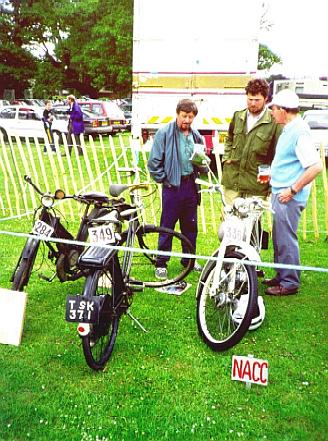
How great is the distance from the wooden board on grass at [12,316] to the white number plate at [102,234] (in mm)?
579

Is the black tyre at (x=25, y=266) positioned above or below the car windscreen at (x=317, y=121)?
below

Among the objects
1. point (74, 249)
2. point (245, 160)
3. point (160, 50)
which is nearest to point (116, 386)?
point (74, 249)

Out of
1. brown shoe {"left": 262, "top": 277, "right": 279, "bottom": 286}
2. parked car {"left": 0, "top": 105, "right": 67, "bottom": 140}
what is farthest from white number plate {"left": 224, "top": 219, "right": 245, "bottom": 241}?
parked car {"left": 0, "top": 105, "right": 67, "bottom": 140}

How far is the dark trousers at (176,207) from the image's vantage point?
4895 mm

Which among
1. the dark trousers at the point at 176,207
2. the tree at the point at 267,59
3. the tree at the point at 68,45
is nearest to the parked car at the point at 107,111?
the tree at the point at 68,45

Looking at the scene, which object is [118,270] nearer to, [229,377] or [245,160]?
[229,377]

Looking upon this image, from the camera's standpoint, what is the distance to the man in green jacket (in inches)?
179

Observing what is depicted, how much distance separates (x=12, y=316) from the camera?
11.3 ft

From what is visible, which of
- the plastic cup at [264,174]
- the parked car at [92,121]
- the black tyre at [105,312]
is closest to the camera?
the black tyre at [105,312]

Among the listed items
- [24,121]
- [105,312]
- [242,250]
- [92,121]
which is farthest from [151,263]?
[92,121]

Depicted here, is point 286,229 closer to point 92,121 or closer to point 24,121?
point 24,121

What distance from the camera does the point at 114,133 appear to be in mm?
20766

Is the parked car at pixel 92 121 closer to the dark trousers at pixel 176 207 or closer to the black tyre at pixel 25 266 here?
the dark trousers at pixel 176 207

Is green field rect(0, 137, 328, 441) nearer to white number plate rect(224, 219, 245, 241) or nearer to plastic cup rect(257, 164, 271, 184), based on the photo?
white number plate rect(224, 219, 245, 241)
